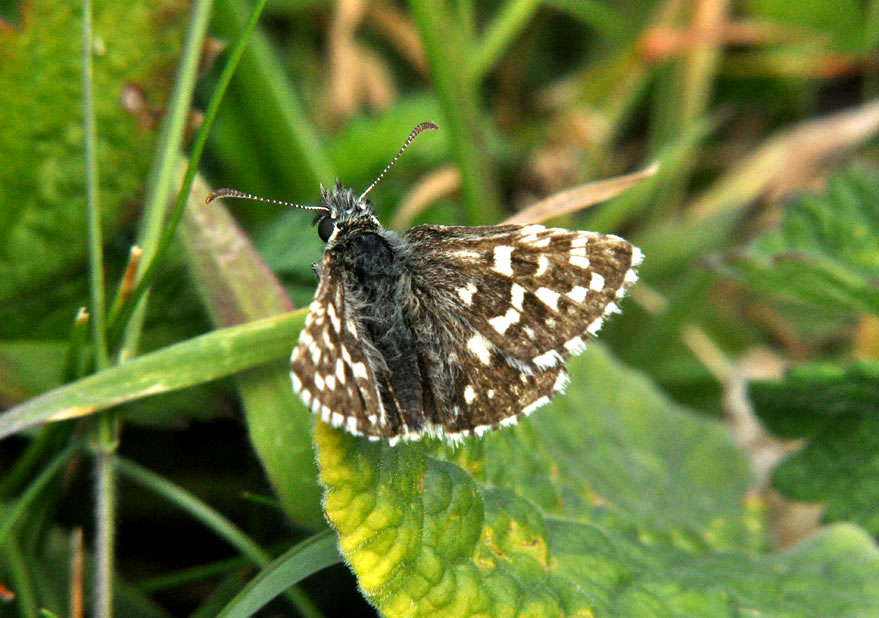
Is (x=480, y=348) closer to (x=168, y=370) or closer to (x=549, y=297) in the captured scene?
(x=549, y=297)

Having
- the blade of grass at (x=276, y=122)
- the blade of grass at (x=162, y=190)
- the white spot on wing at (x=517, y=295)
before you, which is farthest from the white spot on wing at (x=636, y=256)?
the blade of grass at (x=276, y=122)

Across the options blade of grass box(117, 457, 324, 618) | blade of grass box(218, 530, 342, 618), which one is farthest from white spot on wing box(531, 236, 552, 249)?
blade of grass box(117, 457, 324, 618)

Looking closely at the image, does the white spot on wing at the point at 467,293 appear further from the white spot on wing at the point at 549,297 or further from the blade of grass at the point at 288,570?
the blade of grass at the point at 288,570

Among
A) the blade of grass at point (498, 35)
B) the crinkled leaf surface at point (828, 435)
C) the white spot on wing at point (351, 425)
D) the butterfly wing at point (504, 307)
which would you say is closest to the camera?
the white spot on wing at point (351, 425)

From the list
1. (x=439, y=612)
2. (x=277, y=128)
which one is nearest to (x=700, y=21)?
(x=277, y=128)

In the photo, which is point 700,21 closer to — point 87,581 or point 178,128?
point 178,128

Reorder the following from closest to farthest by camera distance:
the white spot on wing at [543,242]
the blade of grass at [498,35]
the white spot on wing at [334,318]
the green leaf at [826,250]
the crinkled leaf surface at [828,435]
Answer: the white spot on wing at [334,318], the white spot on wing at [543,242], the crinkled leaf surface at [828,435], the green leaf at [826,250], the blade of grass at [498,35]

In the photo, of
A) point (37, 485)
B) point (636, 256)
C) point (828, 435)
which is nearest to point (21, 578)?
point (37, 485)
